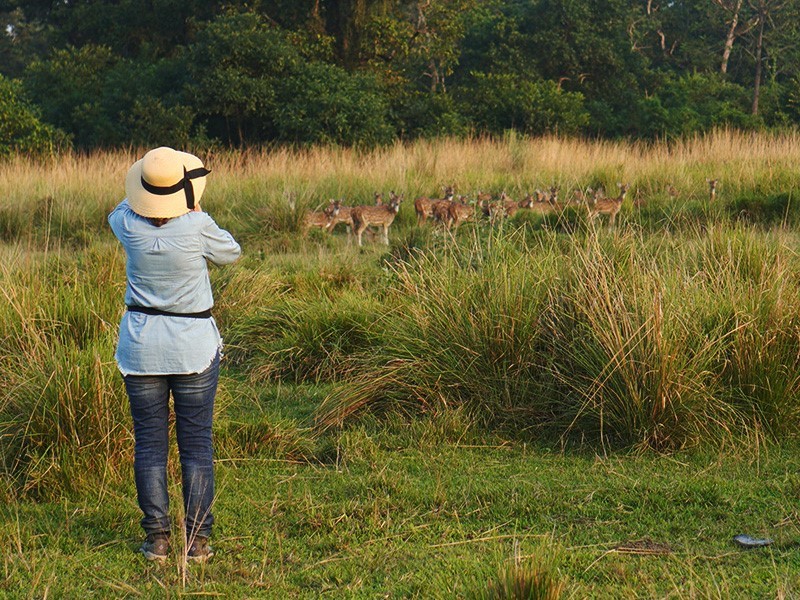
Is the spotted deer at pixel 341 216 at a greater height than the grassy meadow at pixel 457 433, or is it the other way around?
the grassy meadow at pixel 457 433

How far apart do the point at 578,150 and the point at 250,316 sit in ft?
42.6

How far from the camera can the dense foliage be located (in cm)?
2261

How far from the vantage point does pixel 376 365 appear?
6590 millimetres

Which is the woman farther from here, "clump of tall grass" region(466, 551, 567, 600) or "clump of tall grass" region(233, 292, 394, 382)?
"clump of tall grass" region(233, 292, 394, 382)

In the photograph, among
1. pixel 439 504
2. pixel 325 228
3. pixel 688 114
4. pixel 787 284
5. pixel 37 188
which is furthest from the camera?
pixel 688 114

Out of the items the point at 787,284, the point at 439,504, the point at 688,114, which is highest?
the point at 787,284

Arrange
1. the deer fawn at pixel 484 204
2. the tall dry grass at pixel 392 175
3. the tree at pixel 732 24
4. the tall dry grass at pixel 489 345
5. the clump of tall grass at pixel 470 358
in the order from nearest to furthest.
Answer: the tall dry grass at pixel 489 345 < the clump of tall grass at pixel 470 358 < the deer fawn at pixel 484 204 < the tall dry grass at pixel 392 175 < the tree at pixel 732 24

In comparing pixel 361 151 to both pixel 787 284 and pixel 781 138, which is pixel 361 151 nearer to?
pixel 781 138

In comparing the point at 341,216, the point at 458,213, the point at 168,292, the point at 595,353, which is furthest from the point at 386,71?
the point at 168,292

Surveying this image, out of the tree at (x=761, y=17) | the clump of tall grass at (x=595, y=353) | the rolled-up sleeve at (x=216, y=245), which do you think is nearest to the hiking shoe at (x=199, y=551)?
the rolled-up sleeve at (x=216, y=245)

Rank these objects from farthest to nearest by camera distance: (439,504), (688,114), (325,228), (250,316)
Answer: (688,114) → (325,228) → (250,316) → (439,504)

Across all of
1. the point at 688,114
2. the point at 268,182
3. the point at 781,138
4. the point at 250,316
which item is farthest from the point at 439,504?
the point at 688,114

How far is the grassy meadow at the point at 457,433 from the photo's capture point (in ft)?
14.3

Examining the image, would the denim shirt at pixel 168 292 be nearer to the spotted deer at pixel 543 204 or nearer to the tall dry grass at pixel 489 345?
the tall dry grass at pixel 489 345
